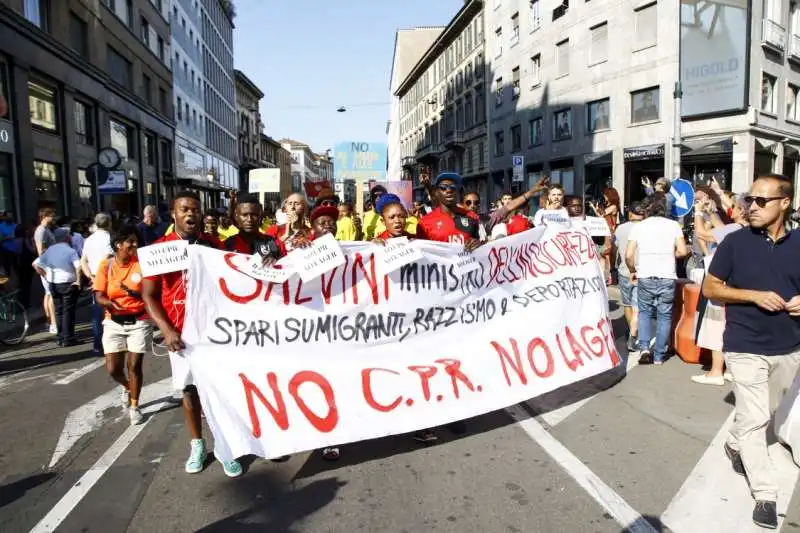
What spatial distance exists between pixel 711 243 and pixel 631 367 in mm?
1613

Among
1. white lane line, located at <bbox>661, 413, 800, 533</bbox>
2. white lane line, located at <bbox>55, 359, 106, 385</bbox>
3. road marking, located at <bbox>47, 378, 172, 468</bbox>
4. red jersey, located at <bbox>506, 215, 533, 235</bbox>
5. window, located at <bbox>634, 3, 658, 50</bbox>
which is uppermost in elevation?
window, located at <bbox>634, 3, 658, 50</bbox>

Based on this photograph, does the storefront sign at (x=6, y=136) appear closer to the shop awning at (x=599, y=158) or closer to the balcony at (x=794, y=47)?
the shop awning at (x=599, y=158)

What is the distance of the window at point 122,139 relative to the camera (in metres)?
25.7

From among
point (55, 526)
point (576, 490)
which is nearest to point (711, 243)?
point (576, 490)

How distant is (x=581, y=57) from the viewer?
2903 cm

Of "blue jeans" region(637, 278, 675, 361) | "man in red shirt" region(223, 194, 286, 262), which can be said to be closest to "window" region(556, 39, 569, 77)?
"blue jeans" region(637, 278, 675, 361)

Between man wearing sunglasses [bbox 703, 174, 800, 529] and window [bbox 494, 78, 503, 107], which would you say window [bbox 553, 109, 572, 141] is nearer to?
window [bbox 494, 78, 503, 107]

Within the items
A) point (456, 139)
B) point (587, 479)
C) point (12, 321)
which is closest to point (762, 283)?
point (587, 479)

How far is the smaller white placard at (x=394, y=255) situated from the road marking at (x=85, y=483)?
237cm

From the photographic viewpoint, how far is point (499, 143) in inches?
1570

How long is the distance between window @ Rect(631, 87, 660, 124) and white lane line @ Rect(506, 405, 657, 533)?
77.5 feet

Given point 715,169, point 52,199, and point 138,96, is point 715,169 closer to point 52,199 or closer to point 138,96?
point 52,199

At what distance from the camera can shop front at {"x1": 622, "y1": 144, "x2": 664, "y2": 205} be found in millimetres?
25078

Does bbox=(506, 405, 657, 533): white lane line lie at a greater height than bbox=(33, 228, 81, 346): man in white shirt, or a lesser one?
lesser
